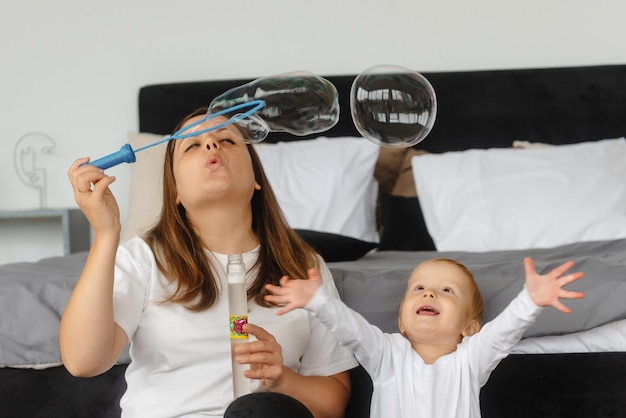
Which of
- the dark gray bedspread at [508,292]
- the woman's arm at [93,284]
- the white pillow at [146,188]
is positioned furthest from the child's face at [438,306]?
the white pillow at [146,188]

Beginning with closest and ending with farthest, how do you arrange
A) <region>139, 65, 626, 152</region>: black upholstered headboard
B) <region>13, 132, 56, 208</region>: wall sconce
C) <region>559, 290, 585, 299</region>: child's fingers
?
1. <region>559, 290, 585, 299</region>: child's fingers
2. <region>139, 65, 626, 152</region>: black upholstered headboard
3. <region>13, 132, 56, 208</region>: wall sconce

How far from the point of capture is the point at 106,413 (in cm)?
185

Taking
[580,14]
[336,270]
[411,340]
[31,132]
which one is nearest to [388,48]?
[580,14]

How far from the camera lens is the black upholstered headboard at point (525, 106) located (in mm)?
3443

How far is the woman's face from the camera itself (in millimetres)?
1572

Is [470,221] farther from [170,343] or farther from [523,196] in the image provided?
[170,343]

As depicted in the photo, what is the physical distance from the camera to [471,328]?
1650 millimetres

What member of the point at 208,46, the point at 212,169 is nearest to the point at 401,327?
the point at 212,169

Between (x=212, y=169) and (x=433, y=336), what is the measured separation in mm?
493

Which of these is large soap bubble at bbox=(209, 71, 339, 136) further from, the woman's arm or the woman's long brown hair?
the woman's arm

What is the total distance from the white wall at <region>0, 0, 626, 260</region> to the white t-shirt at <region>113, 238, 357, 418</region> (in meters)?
2.24

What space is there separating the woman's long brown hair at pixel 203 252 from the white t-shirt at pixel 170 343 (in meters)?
0.02

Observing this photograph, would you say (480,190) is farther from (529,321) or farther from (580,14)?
(529,321)

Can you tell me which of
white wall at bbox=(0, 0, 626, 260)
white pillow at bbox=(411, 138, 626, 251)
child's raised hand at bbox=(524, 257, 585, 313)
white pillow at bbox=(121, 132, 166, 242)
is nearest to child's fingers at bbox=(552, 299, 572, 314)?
child's raised hand at bbox=(524, 257, 585, 313)
